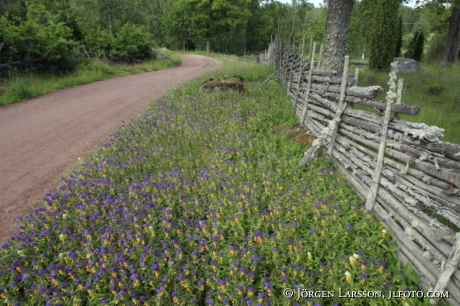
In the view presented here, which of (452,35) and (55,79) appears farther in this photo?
(452,35)

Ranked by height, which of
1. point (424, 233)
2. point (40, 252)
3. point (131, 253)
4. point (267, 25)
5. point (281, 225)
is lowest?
point (40, 252)

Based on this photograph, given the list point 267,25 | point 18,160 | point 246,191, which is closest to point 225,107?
point 246,191

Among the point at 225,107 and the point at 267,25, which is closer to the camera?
the point at 225,107

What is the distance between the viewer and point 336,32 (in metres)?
8.34

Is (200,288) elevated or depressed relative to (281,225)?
depressed

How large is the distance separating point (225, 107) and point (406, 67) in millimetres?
14198

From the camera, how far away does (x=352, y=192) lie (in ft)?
13.3

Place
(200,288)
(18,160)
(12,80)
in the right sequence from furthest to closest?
(12,80), (18,160), (200,288)

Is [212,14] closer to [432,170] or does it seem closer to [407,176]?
[407,176]

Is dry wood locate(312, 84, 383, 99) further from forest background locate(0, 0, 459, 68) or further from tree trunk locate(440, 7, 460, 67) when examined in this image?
tree trunk locate(440, 7, 460, 67)

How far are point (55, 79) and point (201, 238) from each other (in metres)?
13.7

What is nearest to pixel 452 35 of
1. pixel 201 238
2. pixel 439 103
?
pixel 439 103

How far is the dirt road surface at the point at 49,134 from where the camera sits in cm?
471

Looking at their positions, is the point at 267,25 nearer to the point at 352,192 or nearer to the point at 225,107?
the point at 225,107
